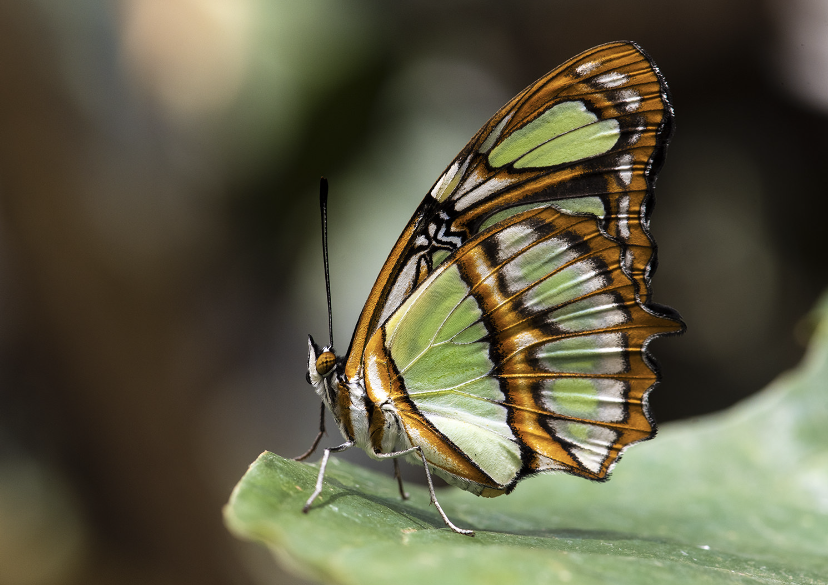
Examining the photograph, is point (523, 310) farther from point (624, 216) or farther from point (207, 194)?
point (207, 194)

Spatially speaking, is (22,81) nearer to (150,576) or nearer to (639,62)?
(150,576)

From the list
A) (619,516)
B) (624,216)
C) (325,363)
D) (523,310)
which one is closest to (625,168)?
(624,216)

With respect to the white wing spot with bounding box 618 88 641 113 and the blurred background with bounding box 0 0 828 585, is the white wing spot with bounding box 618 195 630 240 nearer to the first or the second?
the white wing spot with bounding box 618 88 641 113

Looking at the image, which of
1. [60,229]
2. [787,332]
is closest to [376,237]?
[60,229]

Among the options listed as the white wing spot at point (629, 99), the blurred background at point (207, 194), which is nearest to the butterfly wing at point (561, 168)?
the white wing spot at point (629, 99)

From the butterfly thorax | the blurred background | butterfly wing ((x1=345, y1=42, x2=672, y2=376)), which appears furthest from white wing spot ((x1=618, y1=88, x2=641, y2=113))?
the blurred background

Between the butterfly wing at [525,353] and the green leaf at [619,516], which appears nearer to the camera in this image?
the green leaf at [619,516]

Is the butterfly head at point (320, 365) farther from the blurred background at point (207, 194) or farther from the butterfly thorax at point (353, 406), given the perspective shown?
the blurred background at point (207, 194)
